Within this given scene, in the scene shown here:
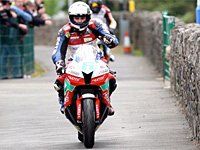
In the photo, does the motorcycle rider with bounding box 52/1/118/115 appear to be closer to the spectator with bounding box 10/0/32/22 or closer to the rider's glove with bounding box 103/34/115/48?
the rider's glove with bounding box 103/34/115/48

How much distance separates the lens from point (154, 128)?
10.1 metres

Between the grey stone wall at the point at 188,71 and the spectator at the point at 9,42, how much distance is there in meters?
6.27

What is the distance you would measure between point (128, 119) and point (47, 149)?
7.68 ft

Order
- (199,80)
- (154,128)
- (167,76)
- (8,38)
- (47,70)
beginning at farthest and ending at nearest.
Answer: (47,70)
(8,38)
(167,76)
(154,128)
(199,80)

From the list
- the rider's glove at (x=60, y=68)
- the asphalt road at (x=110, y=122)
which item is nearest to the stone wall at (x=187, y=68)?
the asphalt road at (x=110, y=122)

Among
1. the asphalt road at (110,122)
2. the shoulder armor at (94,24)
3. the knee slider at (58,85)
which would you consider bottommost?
the asphalt road at (110,122)

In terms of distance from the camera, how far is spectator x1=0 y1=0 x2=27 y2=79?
61.5 ft

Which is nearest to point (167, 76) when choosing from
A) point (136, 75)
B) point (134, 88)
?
point (134, 88)

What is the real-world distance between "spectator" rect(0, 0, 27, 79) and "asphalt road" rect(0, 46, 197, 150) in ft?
11.3

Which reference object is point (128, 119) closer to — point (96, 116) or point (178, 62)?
point (178, 62)

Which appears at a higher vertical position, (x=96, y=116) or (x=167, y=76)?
(x=96, y=116)

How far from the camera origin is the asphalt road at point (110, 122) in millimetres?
9102

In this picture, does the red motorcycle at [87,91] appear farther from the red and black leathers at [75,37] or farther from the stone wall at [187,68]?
the stone wall at [187,68]

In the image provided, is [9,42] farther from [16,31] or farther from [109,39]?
[109,39]
